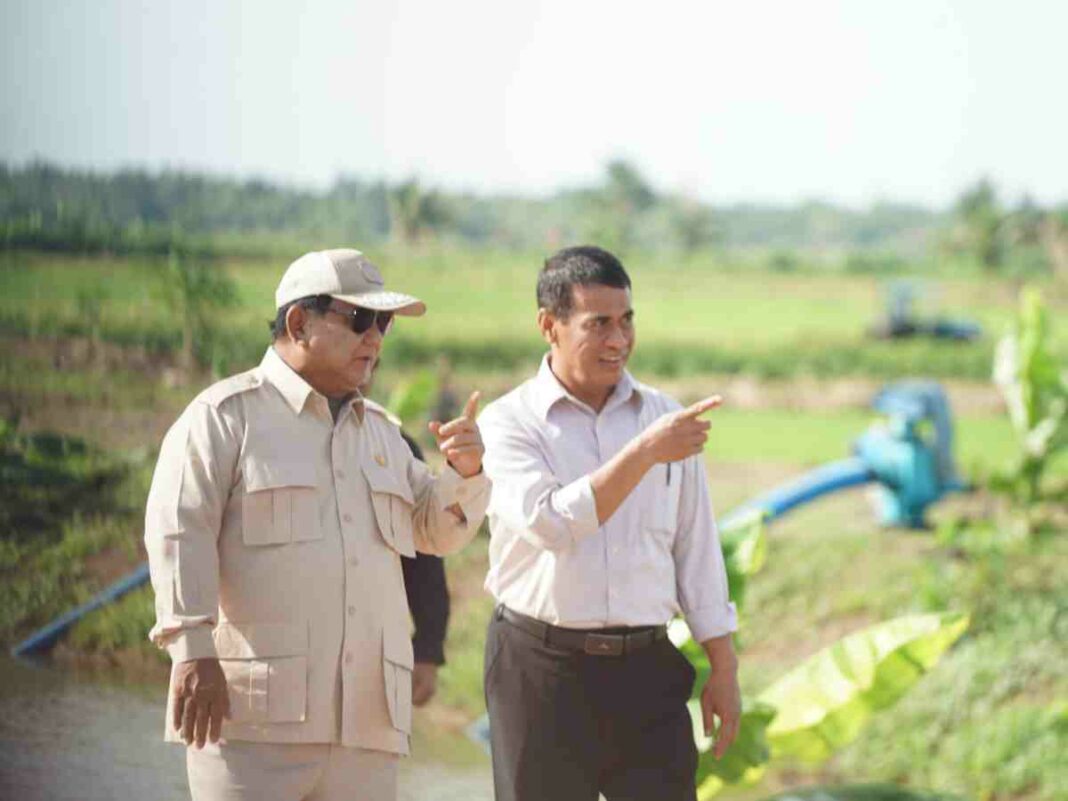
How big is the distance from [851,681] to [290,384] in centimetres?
222

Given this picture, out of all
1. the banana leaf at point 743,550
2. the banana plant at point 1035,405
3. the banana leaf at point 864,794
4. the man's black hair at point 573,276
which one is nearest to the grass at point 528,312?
the banana plant at point 1035,405

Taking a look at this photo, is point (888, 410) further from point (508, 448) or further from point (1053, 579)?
point (508, 448)

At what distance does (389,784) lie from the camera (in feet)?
8.91

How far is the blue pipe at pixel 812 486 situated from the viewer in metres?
7.44

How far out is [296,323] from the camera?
2705mm

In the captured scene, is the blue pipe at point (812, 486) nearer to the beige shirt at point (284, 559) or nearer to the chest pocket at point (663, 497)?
the chest pocket at point (663, 497)

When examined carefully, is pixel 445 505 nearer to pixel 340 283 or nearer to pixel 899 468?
pixel 340 283

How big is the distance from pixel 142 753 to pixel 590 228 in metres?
3.96

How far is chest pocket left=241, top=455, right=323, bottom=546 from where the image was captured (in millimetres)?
2596

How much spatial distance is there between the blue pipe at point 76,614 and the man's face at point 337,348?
2434 mm

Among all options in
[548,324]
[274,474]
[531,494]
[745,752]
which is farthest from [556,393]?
[745,752]

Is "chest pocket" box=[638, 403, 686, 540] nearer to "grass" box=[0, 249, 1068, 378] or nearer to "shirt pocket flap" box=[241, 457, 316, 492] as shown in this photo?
"shirt pocket flap" box=[241, 457, 316, 492]

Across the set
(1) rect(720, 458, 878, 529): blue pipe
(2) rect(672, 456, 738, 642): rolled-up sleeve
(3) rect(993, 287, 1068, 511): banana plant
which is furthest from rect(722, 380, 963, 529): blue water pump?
(2) rect(672, 456, 738, 642): rolled-up sleeve

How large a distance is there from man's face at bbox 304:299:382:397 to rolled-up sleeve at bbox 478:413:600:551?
44cm
